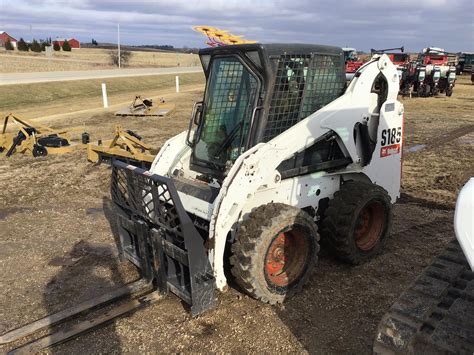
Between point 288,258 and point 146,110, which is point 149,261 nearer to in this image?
point 288,258

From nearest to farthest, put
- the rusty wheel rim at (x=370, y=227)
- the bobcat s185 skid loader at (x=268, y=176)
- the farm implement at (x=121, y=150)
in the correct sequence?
the bobcat s185 skid loader at (x=268, y=176)
the rusty wheel rim at (x=370, y=227)
the farm implement at (x=121, y=150)

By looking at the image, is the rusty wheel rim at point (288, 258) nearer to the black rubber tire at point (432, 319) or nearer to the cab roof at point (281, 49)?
the black rubber tire at point (432, 319)

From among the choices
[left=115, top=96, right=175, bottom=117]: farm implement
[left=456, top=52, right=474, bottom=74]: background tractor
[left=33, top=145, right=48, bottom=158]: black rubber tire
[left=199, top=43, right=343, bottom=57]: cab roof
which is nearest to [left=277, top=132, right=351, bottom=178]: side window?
[left=199, top=43, right=343, bottom=57]: cab roof

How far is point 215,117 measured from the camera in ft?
15.6

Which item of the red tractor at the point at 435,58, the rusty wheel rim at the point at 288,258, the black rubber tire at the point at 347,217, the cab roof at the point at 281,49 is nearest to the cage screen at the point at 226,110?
the cab roof at the point at 281,49

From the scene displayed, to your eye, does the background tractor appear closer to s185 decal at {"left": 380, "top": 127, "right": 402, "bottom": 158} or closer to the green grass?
the green grass

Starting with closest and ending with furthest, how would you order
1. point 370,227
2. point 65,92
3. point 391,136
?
point 370,227 < point 391,136 < point 65,92

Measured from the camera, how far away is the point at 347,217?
14.9ft

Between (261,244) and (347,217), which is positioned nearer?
(261,244)

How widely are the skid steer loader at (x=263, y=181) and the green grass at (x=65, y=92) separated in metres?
17.6

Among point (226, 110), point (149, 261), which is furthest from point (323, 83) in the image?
point (149, 261)

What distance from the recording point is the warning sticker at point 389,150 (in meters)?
5.29

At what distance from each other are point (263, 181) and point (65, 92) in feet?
80.9

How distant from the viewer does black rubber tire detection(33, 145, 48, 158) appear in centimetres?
1032
